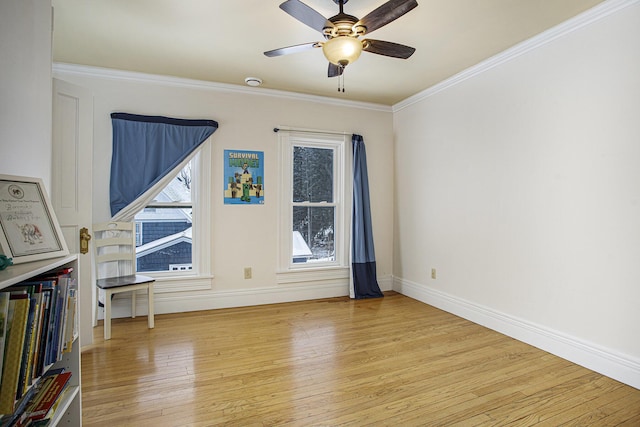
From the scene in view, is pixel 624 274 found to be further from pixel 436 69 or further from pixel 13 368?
pixel 13 368

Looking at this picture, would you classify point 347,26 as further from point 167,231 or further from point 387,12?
point 167,231

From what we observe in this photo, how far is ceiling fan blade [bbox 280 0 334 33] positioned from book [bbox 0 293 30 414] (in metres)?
1.83

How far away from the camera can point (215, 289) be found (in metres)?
4.00

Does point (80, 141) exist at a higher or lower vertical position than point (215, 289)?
higher

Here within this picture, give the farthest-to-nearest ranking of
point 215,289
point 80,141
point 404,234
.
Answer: point 404,234
point 215,289
point 80,141

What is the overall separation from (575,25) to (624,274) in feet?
6.02

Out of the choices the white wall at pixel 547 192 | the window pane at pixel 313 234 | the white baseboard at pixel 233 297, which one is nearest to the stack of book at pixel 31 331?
the white baseboard at pixel 233 297

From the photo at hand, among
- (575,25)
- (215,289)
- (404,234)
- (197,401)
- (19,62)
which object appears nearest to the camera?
(19,62)

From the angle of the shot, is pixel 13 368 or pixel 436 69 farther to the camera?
pixel 436 69

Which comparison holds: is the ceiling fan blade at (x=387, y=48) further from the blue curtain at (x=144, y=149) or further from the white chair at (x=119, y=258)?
the white chair at (x=119, y=258)

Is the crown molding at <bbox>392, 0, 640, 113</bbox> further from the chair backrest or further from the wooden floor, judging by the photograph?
the chair backrest

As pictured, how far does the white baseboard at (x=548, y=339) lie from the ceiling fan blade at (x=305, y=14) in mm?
2867

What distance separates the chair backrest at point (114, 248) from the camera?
133 inches

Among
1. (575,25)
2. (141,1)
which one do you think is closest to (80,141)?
(141,1)
